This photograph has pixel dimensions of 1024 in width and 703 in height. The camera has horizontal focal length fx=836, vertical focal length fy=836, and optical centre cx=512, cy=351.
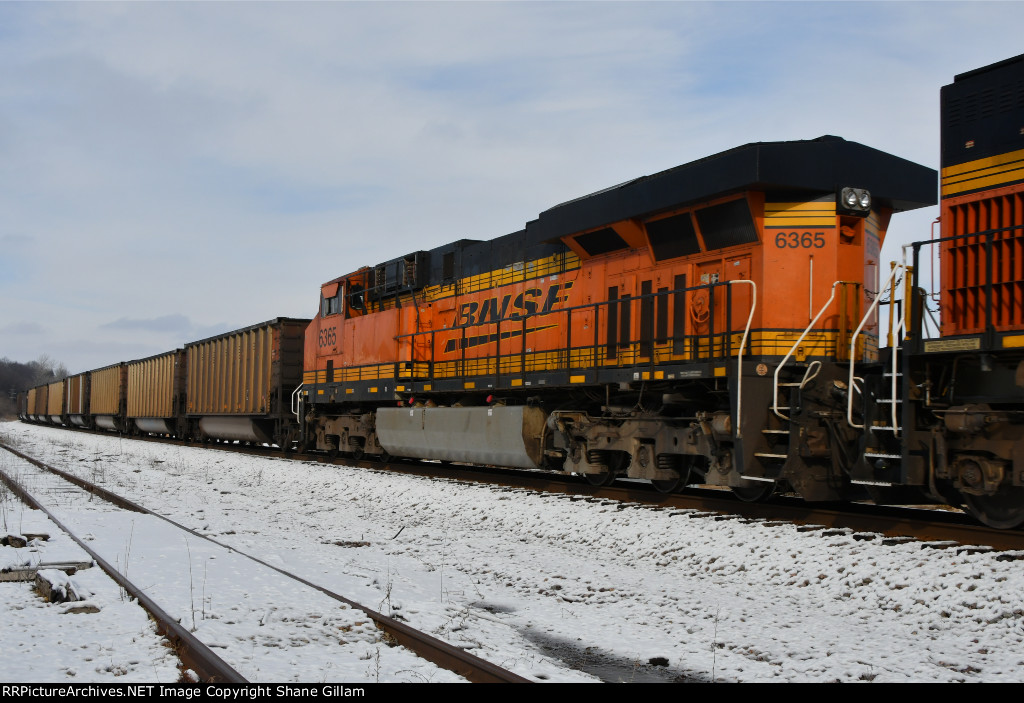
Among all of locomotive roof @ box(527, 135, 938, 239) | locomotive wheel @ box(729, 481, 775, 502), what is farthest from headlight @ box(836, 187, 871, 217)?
locomotive wheel @ box(729, 481, 775, 502)

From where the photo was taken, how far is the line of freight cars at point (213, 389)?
21.4m

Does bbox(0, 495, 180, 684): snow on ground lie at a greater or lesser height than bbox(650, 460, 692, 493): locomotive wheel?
lesser

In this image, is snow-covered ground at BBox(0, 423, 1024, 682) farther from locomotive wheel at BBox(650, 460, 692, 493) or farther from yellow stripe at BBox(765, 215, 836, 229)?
yellow stripe at BBox(765, 215, 836, 229)

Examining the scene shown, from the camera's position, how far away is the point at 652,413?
10234 millimetres

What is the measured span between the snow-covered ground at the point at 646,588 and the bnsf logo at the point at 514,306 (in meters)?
3.32

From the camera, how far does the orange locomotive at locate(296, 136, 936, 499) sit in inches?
343

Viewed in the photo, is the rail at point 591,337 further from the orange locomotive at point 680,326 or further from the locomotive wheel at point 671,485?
the locomotive wheel at point 671,485

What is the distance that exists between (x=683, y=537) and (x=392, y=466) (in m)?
8.59

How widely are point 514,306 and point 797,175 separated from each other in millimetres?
5517

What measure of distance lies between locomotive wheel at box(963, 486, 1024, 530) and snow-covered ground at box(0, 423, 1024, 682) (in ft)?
2.59

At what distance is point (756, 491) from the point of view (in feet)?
30.9

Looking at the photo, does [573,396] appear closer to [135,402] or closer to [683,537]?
[683,537]

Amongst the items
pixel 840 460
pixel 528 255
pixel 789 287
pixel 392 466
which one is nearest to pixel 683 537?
pixel 840 460

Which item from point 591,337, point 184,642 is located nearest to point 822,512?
point 591,337
